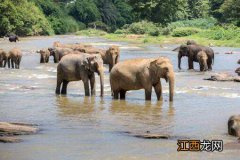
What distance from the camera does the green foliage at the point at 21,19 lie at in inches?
3036

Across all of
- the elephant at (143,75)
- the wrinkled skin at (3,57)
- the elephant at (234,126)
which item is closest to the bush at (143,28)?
the wrinkled skin at (3,57)

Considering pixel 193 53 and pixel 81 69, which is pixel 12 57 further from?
pixel 81 69

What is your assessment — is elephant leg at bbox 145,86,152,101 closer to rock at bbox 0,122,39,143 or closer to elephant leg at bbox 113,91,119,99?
elephant leg at bbox 113,91,119,99

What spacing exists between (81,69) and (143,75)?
7.42 ft

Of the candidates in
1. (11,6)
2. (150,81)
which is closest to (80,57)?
(150,81)

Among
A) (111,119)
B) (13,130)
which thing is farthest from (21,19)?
(13,130)

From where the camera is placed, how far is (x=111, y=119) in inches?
529

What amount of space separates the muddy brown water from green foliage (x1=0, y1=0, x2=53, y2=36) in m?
55.5

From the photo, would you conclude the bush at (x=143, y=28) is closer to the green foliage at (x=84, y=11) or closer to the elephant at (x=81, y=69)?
the green foliage at (x=84, y=11)

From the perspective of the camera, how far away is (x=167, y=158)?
934cm

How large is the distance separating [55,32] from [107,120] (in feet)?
304

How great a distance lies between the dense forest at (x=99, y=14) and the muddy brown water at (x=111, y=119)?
5053 cm

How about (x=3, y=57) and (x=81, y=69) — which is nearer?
(x=81, y=69)

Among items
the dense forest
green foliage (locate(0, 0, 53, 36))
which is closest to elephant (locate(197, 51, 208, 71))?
the dense forest
